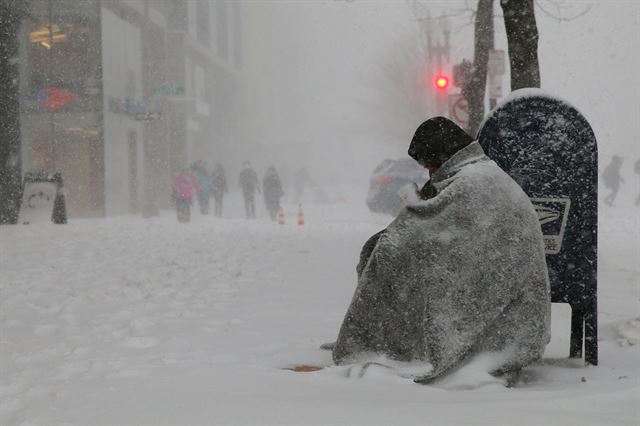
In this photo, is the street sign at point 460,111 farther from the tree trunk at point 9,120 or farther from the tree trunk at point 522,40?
the tree trunk at point 9,120

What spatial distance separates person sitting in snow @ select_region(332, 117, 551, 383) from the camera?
13.0 ft

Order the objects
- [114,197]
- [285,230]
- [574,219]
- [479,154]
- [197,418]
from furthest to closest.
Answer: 1. [114,197]
2. [285,230]
3. [574,219]
4. [479,154]
5. [197,418]

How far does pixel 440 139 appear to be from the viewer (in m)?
4.27

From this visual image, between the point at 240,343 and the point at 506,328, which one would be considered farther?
the point at 240,343

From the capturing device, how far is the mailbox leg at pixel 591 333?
4.73 meters

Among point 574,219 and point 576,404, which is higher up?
point 574,219

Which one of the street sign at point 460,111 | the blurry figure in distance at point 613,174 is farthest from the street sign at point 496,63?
the blurry figure in distance at point 613,174

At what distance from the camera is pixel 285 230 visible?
18.6 metres

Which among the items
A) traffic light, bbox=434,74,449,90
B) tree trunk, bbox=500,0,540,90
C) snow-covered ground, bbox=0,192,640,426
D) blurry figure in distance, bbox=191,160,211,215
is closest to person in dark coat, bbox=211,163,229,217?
blurry figure in distance, bbox=191,160,211,215

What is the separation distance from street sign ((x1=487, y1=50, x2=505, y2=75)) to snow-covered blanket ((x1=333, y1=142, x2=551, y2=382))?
8.92 metres

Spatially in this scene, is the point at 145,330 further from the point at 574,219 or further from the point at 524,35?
the point at 524,35

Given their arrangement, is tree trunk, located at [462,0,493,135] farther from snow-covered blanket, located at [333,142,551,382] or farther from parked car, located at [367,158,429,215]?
snow-covered blanket, located at [333,142,551,382]

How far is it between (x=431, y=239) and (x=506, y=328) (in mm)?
630

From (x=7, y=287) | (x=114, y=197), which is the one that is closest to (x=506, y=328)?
(x=7, y=287)
